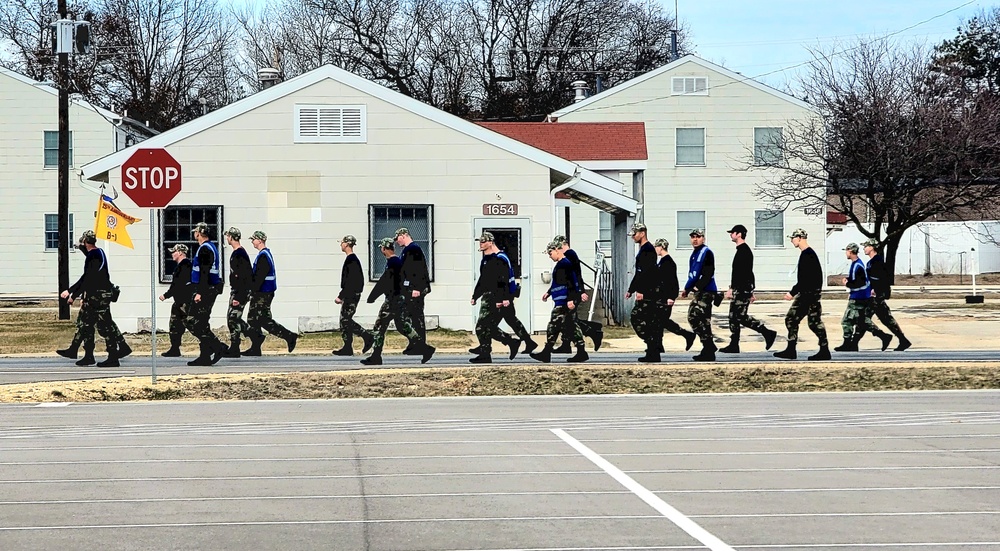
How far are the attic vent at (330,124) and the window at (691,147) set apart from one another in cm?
1981

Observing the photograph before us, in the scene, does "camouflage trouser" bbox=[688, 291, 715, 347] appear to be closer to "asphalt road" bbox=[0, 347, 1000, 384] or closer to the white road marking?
"asphalt road" bbox=[0, 347, 1000, 384]

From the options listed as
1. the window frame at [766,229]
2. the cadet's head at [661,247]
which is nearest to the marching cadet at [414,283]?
the cadet's head at [661,247]

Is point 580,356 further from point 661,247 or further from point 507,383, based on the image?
point 507,383

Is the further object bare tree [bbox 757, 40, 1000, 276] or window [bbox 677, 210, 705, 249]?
window [bbox 677, 210, 705, 249]

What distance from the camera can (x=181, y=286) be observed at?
18406 mm

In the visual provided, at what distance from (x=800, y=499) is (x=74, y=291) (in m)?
12.7

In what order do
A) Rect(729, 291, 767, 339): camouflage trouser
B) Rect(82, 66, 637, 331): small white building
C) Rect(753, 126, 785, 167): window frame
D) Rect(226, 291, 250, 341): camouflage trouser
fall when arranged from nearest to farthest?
1. Rect(729, 291, 767, 339): camouflage trouser
2. Rect(226, 291, 250, 341): camouflage trouser
3. Rect(82, 66, 637, 331): small white building
4. Rect(753, 126, 785, 167): window frame

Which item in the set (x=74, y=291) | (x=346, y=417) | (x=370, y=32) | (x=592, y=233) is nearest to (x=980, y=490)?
(x=346, y=417)

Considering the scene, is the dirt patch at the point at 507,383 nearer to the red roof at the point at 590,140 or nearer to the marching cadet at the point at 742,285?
the marching cadet at the point at 742,285

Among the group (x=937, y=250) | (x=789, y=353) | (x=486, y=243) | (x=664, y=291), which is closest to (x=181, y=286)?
(x=486, y=243)

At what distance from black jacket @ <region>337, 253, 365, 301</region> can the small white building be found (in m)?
4.16

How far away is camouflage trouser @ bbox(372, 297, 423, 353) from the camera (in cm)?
1819

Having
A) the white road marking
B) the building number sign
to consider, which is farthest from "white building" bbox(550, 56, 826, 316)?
the white road marking

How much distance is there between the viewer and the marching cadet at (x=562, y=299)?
1788 centimetres
